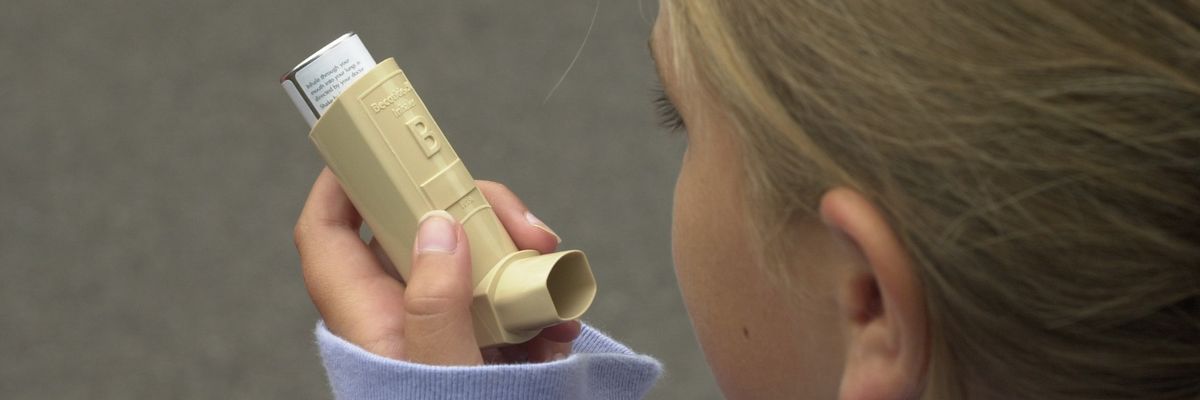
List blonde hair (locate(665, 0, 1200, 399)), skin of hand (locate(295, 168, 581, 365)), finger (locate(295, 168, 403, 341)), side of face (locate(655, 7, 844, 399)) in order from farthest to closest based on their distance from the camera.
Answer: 1. finger (locate(295, 168, 403, 341))
2. skin of hand (locate(295, 168, 581, 365))
3. side of face (locate(655, 7, 844, 399))
4. blonde hair (locate(665, 0, 1200, 399))

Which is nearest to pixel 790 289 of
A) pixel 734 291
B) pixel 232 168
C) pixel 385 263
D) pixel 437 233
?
pixel 734 291

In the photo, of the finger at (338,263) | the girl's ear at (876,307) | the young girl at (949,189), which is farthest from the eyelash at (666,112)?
the finger at (338,263)

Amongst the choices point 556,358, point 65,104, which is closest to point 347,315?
point 556,358

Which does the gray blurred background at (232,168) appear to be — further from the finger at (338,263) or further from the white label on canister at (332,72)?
the white label on canister at (332,72)

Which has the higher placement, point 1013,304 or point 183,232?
point 1013,304

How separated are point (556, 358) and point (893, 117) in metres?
0.38

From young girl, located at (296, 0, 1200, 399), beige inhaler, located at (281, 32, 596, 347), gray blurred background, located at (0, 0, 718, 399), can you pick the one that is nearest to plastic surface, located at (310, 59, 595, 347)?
beige inhaler, located at (281, 32, 596, 347)

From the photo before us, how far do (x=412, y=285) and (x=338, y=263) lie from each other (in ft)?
0.40

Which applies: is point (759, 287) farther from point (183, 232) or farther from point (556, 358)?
point (183, 232)

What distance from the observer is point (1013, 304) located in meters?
0.55

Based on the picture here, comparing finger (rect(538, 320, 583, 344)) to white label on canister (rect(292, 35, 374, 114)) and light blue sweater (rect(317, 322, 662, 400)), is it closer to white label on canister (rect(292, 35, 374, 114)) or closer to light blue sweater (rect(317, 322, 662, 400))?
light blue sweater (rect(317, 322, 662, 400))

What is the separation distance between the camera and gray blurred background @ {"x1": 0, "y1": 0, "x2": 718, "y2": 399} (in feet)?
5.32

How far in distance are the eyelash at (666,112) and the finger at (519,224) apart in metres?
0.15

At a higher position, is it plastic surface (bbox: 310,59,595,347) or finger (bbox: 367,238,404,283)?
plastic surface (bbox: 310,59,595,347)
